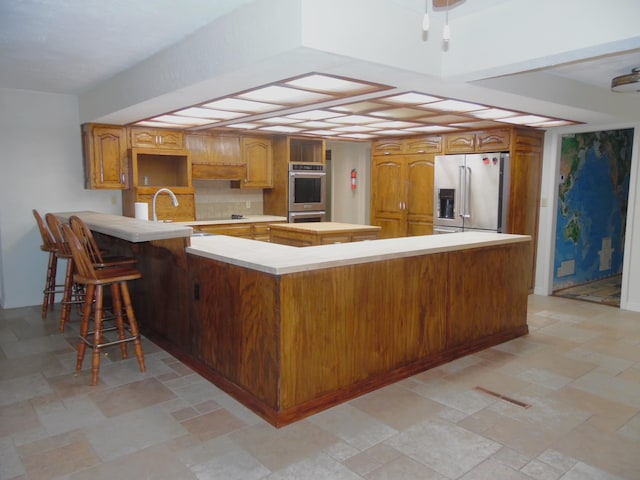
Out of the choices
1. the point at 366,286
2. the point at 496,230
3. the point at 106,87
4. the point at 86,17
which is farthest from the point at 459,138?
the point at 86,17

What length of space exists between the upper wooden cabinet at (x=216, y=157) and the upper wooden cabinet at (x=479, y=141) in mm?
2782

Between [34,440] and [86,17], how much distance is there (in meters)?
2.41

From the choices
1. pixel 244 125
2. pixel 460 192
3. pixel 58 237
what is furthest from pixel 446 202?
pixel 58 237

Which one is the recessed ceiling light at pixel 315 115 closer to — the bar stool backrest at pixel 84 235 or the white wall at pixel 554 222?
the bar stool backrest at pixel 84 235

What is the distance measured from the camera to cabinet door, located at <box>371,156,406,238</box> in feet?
22.2

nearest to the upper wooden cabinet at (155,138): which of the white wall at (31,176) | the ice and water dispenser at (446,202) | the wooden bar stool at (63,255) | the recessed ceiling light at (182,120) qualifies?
the recessed ceiling light at (182,120)

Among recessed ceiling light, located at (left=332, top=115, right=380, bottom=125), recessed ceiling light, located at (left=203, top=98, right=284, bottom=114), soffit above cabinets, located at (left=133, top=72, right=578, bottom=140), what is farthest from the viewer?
recessed ceiling light, located at (left=332, top=115, right=380, bottom=125)

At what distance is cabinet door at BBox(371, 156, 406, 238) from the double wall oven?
806mm

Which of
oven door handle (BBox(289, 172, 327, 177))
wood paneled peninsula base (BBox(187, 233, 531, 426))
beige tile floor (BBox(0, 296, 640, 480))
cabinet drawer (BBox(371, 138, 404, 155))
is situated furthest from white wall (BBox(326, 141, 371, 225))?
beige tile floor (BBox(0, 296, 640, 480))

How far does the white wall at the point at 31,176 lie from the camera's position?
506 centimetres

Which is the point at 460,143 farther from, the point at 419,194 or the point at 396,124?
the point at 396,124

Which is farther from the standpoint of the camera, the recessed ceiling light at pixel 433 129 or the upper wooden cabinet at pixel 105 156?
the recessed ceiling light at pixel 433 129

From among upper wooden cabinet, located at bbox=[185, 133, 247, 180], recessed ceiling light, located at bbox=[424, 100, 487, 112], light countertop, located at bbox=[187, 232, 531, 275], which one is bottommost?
light countertop, located at bbox=[187, 232, 531, 275]

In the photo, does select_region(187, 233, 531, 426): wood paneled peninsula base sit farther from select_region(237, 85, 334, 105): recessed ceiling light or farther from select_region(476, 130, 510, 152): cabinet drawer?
select_region(476, 130, 510, 152): cabinet drawer
